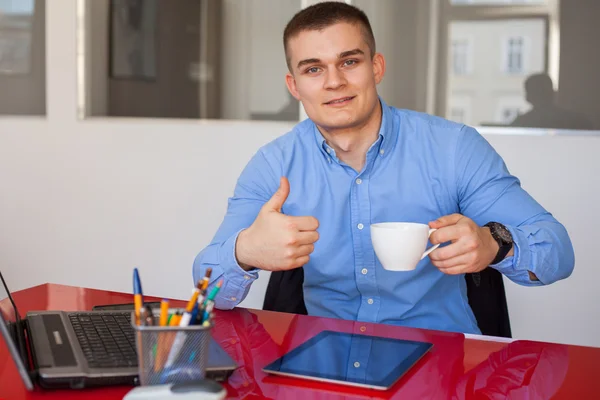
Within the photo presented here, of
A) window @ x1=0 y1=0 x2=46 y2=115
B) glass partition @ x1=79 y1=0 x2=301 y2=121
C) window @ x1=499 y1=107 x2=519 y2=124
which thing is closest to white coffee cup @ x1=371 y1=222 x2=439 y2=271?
window @ x1=499 y1=107 x2=519 y2=124

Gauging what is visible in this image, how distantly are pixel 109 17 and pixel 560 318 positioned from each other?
2.36 metres

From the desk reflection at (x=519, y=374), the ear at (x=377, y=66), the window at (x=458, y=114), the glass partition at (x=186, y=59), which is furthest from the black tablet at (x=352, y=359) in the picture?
the glass partition at (x=186, y=59)

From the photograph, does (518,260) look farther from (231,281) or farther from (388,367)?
(231,281)

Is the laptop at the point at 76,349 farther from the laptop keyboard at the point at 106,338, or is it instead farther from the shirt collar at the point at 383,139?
the shirt collar at the point at 383,139

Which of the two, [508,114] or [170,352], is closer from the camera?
[170,352]

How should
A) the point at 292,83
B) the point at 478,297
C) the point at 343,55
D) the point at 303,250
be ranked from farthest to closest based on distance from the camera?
the point at 292,83 < the point at 343,55 < the point at 478,297 < the point at 303,250

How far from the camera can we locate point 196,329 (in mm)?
972

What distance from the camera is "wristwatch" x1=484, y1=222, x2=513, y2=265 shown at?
4.81ft

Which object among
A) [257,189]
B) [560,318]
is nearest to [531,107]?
[560,318]

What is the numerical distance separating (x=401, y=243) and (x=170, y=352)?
469mm

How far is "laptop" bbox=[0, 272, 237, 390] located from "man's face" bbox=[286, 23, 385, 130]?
739mm

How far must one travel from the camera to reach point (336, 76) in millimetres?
1837

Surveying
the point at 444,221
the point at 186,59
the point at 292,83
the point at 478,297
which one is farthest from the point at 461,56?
the point at 444,221

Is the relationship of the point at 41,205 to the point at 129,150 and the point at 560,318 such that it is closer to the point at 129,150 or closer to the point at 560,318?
the point at 129,150
